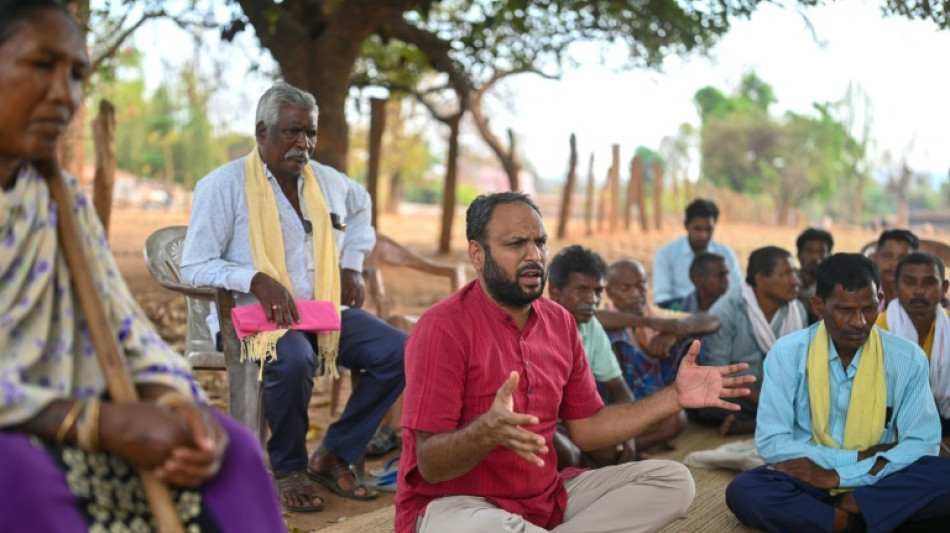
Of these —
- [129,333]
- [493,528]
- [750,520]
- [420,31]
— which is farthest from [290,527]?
[420,31]

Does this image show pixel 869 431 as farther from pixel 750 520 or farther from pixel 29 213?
pixel 29 213

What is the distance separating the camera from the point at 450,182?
15867 millimetres


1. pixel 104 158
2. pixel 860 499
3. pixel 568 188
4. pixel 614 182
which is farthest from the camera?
pixel 614 182

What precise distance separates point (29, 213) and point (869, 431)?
3.41m

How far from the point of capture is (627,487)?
339cm

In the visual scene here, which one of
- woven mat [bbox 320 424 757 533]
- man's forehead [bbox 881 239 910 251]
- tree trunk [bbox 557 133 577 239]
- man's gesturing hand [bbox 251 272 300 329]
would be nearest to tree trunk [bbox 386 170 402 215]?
tree trunk [bbox 557 133 577 239]

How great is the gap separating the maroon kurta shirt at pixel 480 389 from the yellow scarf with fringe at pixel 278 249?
4.31 ft

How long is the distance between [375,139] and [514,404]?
1008 cm

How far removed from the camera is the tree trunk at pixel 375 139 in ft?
41.6

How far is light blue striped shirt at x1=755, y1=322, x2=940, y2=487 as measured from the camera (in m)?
4.12

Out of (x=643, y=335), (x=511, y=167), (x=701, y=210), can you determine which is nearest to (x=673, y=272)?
(x=701, y=210)

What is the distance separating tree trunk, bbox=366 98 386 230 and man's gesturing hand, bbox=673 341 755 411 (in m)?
9.50

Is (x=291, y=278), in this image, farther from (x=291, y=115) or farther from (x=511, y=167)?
(x=511, y=167)

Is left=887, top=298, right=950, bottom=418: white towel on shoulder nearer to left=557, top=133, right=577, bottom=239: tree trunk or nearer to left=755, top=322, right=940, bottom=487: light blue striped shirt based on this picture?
left=755, top=322, right=940, bottom=487: light blue striped shirt
